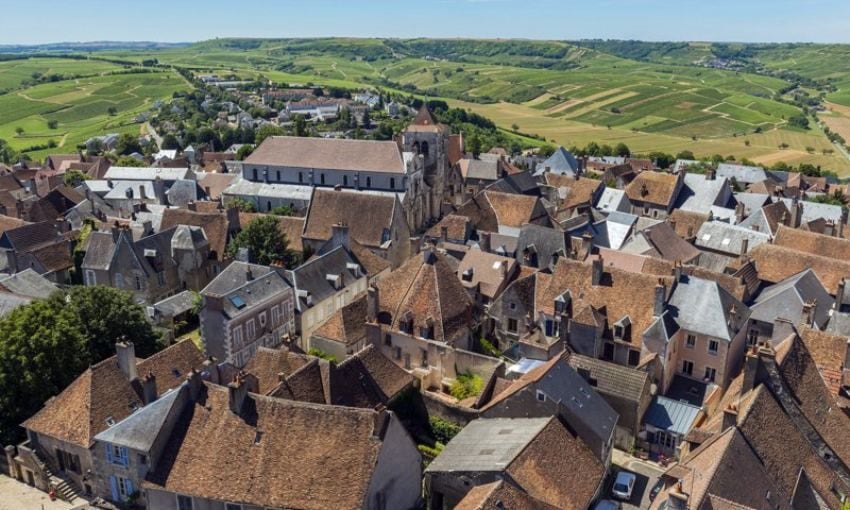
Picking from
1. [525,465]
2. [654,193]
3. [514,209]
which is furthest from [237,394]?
[654,193]

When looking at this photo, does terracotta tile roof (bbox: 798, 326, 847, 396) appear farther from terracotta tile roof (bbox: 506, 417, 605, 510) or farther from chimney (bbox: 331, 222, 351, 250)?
chimney (bbox: 331, 222, 351, 250)

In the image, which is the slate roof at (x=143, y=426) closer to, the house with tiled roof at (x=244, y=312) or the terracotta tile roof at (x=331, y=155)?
the house with tiled roof at (x=244, y=312)

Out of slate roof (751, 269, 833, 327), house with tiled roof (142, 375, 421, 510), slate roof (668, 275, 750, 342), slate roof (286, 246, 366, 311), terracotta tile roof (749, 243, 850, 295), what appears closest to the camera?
house with tiled roof (142, 375, 421, 510)

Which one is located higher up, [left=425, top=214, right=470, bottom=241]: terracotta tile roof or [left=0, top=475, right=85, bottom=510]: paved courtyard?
[left=425, top=214, right=470, bottom=241]: terracotta tile roof

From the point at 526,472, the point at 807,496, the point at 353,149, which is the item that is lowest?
the point at 807,496

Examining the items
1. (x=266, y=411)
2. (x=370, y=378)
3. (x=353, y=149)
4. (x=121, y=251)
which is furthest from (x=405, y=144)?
(x=266, y=411)

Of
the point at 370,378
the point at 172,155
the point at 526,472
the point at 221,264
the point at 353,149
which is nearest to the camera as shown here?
the point at 526,472

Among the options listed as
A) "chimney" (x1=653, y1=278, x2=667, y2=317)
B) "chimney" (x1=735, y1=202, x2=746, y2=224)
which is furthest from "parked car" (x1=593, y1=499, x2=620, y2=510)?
"chimney" (x1=735, y1=202, x2=746, y2=224)

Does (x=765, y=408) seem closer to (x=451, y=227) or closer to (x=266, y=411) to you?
(x=266, y=411)
